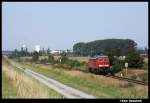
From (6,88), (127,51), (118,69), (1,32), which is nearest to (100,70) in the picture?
(118,69)

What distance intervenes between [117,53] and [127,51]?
15.4 feet

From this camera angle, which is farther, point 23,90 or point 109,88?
point 109,88

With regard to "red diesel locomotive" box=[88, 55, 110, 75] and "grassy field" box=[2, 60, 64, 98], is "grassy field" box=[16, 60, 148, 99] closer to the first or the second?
"grassy field" box=[2, 60, 64, 98]

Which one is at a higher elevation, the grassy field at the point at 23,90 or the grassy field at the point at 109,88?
the grassy field at the point at 23,90

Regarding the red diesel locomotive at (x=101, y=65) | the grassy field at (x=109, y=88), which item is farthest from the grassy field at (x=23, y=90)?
the red diesel locomotive at (x=101, y=65)

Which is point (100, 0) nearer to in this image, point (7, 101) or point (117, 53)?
point (7, 101)

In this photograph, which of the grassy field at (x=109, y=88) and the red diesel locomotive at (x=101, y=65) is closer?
the grassy field at (x=109, y=88)

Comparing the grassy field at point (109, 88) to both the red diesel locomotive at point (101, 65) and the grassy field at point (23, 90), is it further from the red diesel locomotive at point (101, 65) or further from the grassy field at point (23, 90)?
the red diesel locomotive at point (101, 65)

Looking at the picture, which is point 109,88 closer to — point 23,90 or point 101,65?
point 23,90

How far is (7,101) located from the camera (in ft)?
27.0

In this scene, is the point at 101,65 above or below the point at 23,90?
below

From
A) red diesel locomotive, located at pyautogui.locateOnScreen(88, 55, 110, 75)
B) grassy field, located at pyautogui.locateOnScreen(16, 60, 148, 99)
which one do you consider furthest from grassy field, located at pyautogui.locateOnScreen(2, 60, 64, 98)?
red diesel locomotive, located at pyautogui.locateOnScreen(88, 55, 110, 75)

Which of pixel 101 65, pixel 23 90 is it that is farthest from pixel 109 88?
pixel 101 65

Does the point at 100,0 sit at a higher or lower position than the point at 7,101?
higher
